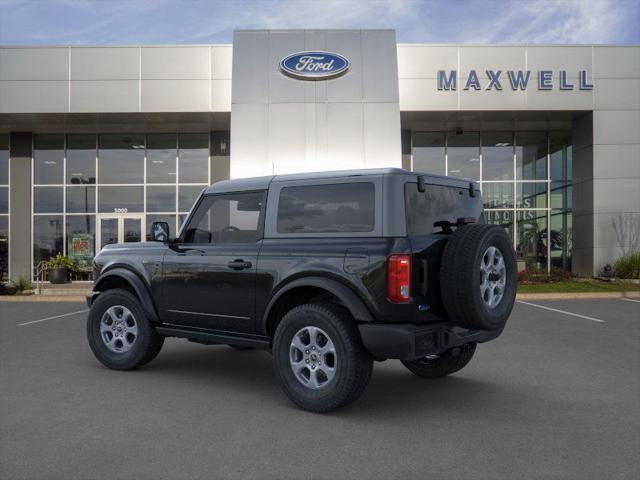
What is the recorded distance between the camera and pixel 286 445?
385 centimetres

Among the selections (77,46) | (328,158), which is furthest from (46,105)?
(328,158)

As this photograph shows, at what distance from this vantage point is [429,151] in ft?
71.8

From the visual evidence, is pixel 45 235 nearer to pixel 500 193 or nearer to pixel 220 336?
pixel 500 193

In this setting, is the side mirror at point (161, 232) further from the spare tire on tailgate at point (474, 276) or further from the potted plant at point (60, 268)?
the potted plant at point (60, 268)

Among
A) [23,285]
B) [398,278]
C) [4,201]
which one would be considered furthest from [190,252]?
[4,201]

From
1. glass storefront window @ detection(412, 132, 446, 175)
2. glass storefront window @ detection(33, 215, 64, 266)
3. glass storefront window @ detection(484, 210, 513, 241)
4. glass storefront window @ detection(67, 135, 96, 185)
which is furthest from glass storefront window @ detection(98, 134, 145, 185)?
glass storefront window @ detection(484, 210, 513, 241)

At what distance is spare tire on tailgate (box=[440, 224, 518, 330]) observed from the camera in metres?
4.30

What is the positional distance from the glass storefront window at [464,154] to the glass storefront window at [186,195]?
9.48 m

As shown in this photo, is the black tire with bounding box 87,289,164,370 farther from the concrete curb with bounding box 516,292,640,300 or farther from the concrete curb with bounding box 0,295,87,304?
the concrete curb with bounding box 516,292,640,300

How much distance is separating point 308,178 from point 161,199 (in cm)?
1723

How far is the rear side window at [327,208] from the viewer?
15.1 feet

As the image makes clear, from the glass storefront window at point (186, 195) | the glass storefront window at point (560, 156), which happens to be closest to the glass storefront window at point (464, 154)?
the glass storefront window at point (560, 156)

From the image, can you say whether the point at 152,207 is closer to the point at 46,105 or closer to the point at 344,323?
the point at 46,105

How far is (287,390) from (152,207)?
17.7 m
